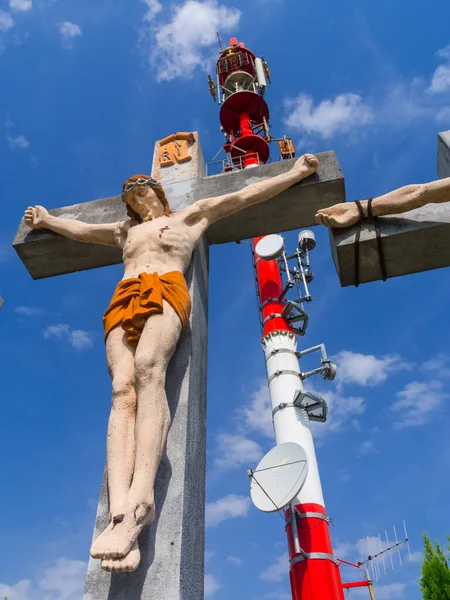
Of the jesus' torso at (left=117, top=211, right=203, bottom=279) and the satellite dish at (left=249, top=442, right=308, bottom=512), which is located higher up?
the satellite dish at (left=249, top=442, right=308, bottom=512)

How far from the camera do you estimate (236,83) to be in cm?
2816

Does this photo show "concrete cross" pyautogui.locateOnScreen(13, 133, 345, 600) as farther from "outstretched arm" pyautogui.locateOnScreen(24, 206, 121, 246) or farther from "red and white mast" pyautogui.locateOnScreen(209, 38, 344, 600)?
"red and white mast" pyautogui.locateOnScreen(209, 38, 344, 600)

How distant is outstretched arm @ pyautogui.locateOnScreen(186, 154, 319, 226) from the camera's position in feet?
15.1

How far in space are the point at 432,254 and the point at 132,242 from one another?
2662mm

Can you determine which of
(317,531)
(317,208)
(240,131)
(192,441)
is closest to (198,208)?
(317,208)

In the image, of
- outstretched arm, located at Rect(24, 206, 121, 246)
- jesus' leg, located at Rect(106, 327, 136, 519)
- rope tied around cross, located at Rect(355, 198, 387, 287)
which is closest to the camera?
jesus' leg, located at Rect(106, 327, 136, 519)

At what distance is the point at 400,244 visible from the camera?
15.1ft

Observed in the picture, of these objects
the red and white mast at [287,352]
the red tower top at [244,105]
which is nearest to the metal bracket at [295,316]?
the red and white mast at [287,352]

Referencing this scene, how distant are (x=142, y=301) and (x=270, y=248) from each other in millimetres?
15533

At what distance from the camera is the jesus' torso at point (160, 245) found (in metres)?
4.02

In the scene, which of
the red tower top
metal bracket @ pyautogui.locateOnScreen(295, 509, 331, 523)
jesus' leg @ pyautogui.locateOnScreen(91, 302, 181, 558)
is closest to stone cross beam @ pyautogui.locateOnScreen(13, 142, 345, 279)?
jesus' leg @ pyautogui.locateOnScreen(91, 302, 181, 558)

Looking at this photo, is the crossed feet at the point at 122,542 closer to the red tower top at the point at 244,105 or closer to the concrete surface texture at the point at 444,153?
Answer: the concrete surface texture at the point at 444,153

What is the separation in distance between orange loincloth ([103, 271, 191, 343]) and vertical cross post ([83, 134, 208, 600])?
0.27 meters

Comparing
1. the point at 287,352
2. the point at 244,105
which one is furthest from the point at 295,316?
the point at 244,105
